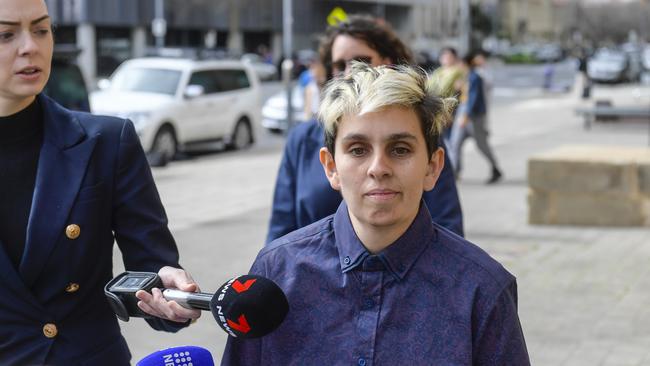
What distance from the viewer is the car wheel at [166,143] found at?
18.1 metres

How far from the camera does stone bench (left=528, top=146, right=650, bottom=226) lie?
1110 cm

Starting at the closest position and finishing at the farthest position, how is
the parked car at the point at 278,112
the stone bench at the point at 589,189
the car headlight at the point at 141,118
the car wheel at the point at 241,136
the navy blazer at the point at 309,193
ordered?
1. the navy blazer at the point at 309,193
2. the stone bench at the point at 589,189
3. the car headlight at the point at 141,118
4. the car wheel at the point at 241,136
5. the parked car at the point at 278,112

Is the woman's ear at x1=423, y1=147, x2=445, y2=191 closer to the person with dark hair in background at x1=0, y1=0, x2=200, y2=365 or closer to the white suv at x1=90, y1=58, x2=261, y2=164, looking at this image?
the person with dark hair in background at x1=0, y1=0, x2=200, y2=365

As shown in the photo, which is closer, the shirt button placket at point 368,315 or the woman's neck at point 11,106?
the shirt button placket at point 368,315

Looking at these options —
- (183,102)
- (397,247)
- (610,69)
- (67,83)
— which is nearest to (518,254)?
(67,83)

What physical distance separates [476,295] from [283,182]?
2.13m

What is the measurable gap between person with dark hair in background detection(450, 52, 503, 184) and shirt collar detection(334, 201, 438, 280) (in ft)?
41.5

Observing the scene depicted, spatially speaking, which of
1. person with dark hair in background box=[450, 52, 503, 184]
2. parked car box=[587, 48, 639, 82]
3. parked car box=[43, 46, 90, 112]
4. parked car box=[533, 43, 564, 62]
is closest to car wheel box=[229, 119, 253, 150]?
person with dark hair in background box=[450, 52, 503, 184]

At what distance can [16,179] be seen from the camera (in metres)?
2.74

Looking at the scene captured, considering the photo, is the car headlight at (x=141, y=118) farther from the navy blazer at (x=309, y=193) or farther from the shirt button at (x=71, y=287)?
the shirt button at (x=71, y=287)

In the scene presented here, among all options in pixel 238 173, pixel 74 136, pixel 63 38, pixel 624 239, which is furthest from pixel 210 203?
pixel 63 38

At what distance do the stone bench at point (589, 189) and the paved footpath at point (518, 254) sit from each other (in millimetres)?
182

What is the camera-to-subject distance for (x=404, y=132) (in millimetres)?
2256

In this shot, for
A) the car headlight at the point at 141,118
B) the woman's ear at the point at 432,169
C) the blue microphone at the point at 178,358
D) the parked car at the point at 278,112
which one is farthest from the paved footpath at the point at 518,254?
the parked car at the point at 278,112
